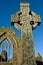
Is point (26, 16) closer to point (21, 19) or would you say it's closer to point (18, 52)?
point (21, 19)

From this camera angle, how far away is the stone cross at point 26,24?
7777 millimetres

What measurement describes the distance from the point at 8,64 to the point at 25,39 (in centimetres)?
1729

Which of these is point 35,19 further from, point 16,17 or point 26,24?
point 16,17

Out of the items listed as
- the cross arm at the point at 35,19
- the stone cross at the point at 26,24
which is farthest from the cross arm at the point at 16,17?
the cross arm at the point at 35,19

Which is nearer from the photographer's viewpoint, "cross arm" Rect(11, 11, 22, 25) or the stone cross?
the stone cross

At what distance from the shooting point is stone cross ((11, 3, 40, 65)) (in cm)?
778

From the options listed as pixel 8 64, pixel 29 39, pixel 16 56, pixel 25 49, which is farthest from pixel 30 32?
pixel 16 56

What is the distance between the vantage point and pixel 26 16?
28.4 ft

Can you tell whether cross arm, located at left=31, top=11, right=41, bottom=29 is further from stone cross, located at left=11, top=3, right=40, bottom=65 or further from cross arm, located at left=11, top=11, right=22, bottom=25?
cross arm, located at left=11, top=11, right=22, bottom=25

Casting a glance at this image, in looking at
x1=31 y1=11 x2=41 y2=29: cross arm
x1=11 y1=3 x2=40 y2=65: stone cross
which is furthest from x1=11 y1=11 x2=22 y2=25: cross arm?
x1=31 y1=11 x2=41 y2=29: cross arm

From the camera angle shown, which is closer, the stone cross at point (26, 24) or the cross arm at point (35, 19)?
the stone cross at point (26, 24)

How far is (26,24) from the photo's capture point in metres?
8.47

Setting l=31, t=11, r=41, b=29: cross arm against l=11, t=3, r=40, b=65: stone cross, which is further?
l=31, t=11, r=41, b=29: cross arm

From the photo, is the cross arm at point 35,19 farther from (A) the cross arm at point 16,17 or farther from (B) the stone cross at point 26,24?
(A) the cross arm at point 16,17
